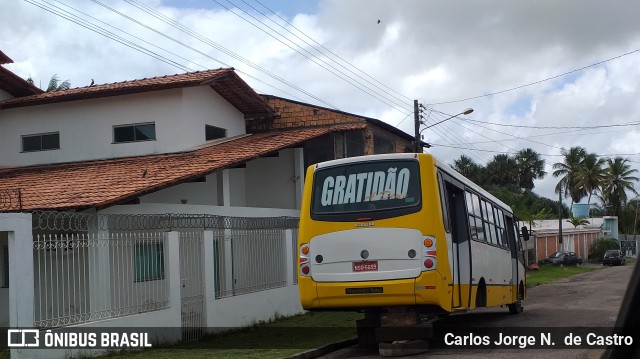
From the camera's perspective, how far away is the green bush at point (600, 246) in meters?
62.8

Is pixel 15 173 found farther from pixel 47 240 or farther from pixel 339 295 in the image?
pixel 339 295

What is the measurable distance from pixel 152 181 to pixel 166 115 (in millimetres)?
7144

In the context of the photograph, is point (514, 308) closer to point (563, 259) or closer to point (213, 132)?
point (213, 132)

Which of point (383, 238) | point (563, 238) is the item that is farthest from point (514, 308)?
point (563, 238)

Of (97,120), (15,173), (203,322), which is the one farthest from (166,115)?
(203,322)

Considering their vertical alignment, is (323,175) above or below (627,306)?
above

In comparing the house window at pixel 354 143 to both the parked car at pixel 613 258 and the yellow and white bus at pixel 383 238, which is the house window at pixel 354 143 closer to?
the yellow and white bus at pixel 383 238

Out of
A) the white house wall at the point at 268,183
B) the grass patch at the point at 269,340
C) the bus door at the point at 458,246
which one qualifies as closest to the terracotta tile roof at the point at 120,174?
the white house wall at the point at 268,183

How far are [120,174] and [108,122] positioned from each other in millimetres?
5818

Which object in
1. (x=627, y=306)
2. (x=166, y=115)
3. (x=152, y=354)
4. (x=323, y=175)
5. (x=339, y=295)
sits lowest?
(x=152, y=354)

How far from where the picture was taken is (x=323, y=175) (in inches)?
441

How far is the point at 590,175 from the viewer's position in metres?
68.2

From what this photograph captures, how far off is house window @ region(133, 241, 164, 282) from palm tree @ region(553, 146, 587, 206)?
60.9 metres

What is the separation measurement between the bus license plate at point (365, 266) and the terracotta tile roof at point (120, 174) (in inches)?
183
